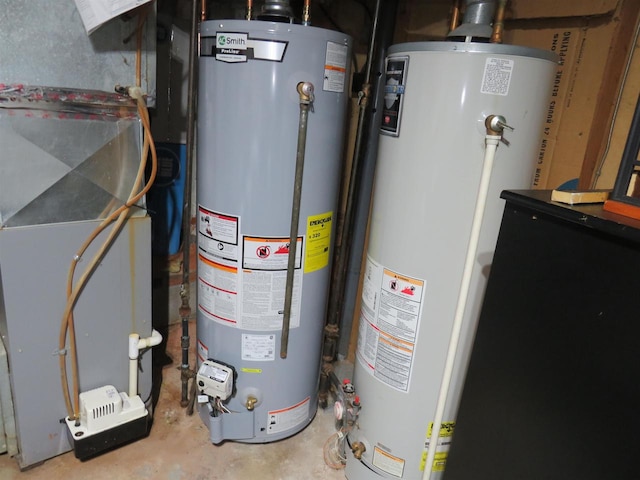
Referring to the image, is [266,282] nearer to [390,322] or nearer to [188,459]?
[390,322]

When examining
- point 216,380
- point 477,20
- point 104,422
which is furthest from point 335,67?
point 104,422

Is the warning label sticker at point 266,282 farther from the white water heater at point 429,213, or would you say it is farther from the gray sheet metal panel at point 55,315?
the gray sheet metal panel at point 55,315

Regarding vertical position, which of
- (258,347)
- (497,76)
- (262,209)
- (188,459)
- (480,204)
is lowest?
(188,459)

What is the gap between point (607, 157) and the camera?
1342 millimetres

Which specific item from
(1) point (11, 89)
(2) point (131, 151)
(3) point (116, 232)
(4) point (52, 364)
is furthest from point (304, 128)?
(4) point (52, 364)

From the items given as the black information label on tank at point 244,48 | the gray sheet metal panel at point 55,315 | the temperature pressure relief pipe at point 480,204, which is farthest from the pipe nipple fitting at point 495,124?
the gray sheet metal panel at point 55,315

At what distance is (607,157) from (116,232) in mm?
1466

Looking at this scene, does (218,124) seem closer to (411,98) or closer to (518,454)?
(411,98)

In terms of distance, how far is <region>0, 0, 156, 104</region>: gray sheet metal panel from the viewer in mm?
1180

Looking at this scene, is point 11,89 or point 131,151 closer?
point 11,89

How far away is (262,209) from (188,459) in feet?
2.98

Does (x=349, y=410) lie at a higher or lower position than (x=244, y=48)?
lower

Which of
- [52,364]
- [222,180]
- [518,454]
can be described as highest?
[222,180]

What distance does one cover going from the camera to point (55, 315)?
4.56 feet
